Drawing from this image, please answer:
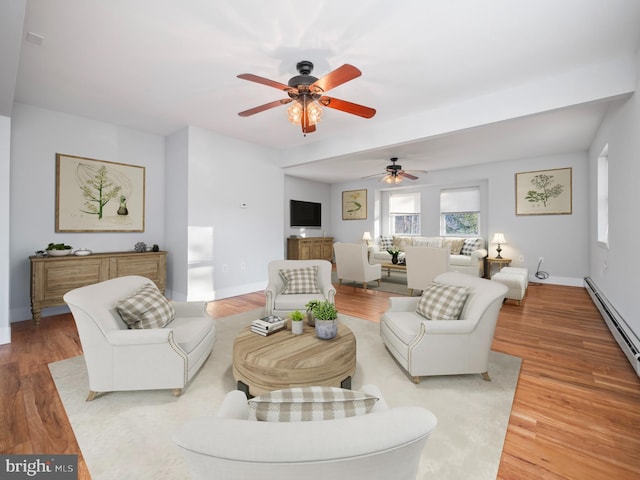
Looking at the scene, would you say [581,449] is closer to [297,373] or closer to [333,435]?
[297,373]

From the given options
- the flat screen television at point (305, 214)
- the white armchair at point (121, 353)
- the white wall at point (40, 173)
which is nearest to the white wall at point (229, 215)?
the white wall at point (40, 173)

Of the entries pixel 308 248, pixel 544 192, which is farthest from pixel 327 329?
pixel 544 192

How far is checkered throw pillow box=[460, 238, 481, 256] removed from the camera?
265 inches

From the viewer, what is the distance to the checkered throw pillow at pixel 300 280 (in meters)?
3.50

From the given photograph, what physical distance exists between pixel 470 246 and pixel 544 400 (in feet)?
16.8

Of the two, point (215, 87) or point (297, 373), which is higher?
point (215, 87)

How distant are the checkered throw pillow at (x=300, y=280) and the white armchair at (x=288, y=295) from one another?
0.05 m

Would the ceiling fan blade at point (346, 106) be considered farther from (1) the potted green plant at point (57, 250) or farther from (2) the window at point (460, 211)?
(2) the window at point (460, 211)

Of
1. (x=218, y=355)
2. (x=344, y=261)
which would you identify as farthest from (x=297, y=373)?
(x=344, y=261)

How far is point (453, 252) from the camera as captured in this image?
704cm

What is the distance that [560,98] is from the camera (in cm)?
302

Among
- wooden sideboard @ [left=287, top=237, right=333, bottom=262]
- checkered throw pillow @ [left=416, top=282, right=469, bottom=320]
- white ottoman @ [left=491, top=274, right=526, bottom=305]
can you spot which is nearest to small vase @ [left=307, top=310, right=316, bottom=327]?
checkered throw pillow @ [left=416, top=282, right=469, bottom=320]

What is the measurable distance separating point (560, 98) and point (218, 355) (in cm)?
421

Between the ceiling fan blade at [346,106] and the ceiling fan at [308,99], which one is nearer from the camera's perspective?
the ceiling fan at [308,99]
